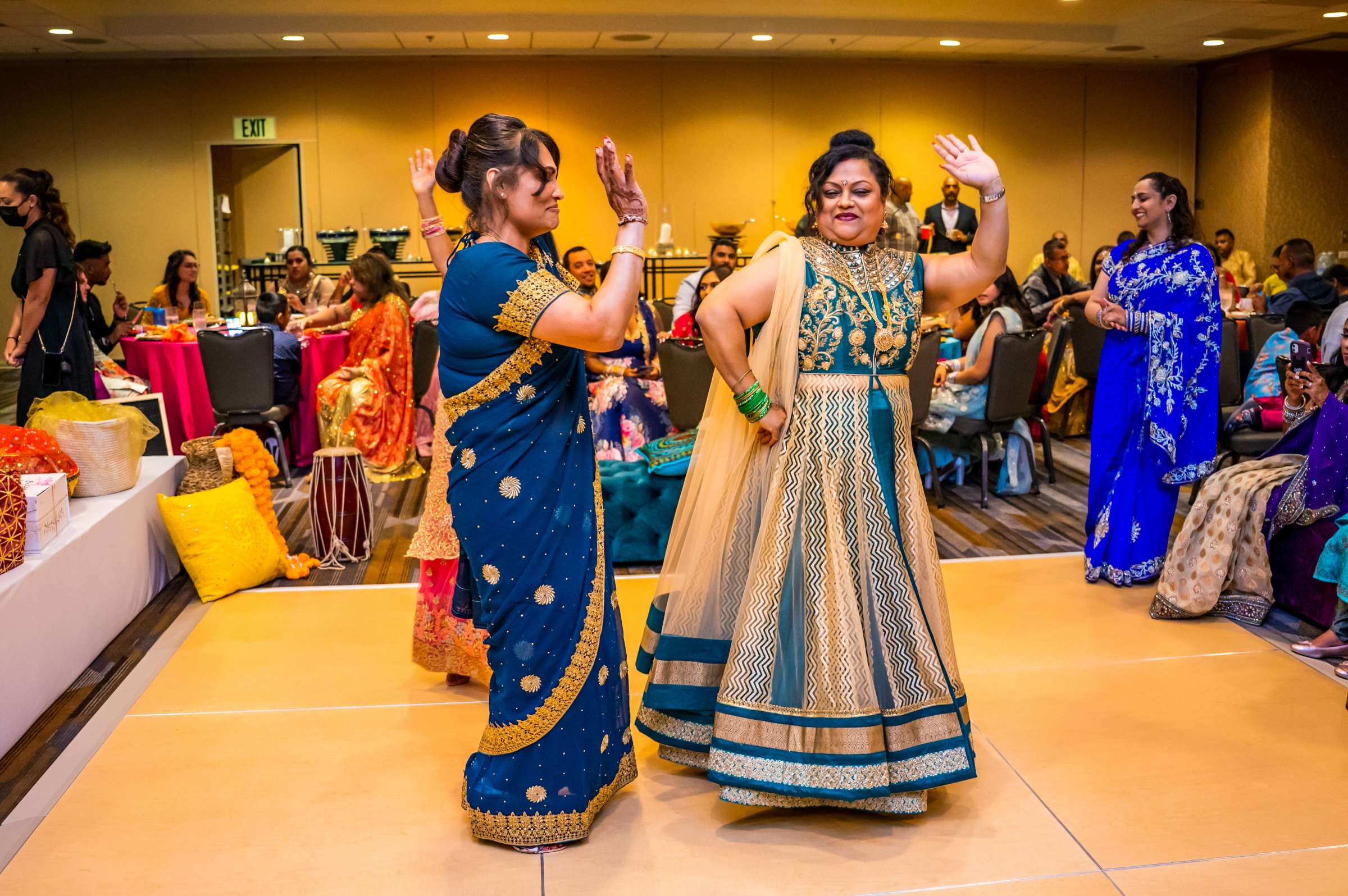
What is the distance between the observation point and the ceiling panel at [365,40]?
10875mm

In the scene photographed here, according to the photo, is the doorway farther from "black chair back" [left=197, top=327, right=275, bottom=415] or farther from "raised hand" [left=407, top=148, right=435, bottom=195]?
"raised hand" [left=407, top=148, right=435, bottom=195]

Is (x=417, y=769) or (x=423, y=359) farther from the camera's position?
(x=423, y=359)

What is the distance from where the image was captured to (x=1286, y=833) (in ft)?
9.11

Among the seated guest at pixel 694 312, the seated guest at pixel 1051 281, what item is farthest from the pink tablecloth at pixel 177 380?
→ the seated guest at pixel 1051 281

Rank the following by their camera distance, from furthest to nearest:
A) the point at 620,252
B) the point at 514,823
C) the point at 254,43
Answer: the point at 254,43, the point at 514,823, the point at 620,252

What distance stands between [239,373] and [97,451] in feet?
6.59

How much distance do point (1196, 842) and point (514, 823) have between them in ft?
5.01

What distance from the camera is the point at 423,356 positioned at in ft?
23.1

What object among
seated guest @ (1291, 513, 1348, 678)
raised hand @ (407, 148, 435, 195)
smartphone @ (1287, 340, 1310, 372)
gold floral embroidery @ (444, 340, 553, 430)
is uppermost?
raised hand @ (407, 148, 435, 195)

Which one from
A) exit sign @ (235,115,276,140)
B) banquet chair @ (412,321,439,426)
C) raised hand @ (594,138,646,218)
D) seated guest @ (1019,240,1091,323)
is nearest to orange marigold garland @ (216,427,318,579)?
banquet chair @ (412,321,439,426)

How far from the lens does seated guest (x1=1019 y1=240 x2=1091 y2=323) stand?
910 centimetres

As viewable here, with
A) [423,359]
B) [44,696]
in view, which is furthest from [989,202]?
[423,359]

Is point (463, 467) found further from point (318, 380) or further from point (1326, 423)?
point (318, 380)

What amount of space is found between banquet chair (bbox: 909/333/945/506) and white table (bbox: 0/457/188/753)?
3.27 m
